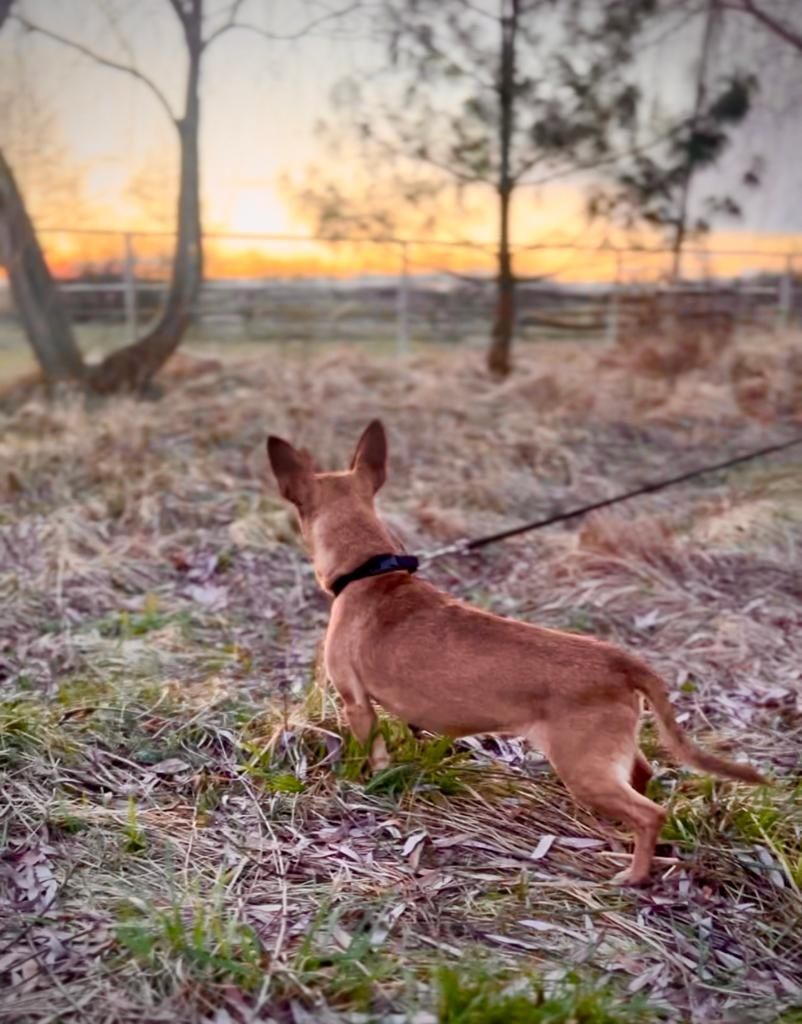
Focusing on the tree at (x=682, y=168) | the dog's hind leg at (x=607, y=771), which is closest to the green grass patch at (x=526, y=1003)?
the dog's hind leg at (x=607, y=771)

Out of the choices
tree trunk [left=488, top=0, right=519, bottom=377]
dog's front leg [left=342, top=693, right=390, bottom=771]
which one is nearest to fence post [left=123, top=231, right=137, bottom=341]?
tree trunk [left=488, top=0, right=519, bottom=377]

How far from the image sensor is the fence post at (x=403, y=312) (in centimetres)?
1190

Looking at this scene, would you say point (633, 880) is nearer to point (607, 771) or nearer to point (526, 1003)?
point (607, 771)

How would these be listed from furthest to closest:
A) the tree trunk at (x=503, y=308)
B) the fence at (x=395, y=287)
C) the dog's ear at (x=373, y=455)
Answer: the tree trunk at (x=503, y=308), the fence at (x=395, y=287), the dog's ear at (x=373, y=455)

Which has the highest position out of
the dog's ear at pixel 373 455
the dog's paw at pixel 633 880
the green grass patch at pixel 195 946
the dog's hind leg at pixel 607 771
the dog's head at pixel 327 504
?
the dog's ear at pixel 373 455

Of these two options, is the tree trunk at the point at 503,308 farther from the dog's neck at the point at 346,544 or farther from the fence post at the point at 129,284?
the dog's neck at the point at 346,544

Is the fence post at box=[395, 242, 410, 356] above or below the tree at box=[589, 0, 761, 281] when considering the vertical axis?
below

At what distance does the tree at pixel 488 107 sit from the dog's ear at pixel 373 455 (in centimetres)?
741

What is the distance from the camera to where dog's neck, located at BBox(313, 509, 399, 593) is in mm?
3725

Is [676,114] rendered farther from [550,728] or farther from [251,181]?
[550,728]

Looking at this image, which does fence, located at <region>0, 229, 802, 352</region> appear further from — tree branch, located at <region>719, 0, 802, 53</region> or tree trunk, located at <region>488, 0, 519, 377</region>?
tree branch, located at <region>719, 0, 802, 53</region>

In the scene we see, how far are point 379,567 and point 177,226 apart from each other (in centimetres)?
784

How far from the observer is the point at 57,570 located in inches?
235

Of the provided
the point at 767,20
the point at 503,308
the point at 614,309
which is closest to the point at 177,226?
the point at 503,308
